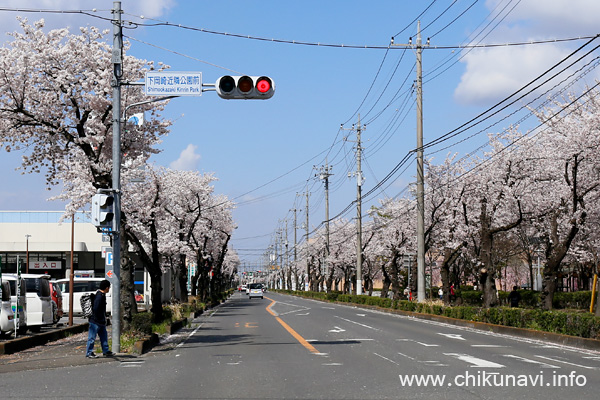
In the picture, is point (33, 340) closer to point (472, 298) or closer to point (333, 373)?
point (333, 373)

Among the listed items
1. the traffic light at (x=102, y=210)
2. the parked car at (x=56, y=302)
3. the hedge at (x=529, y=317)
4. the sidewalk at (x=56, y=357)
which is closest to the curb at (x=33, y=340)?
the sidewalk at (x=56, y=357)

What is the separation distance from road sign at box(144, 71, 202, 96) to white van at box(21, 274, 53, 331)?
11.3m

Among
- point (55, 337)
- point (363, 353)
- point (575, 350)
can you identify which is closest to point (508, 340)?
point (575, 350)

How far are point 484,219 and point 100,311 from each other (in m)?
24.9

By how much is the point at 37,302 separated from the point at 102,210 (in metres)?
9.63

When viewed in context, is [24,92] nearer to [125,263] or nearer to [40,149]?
[40,149]

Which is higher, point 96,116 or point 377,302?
point 96,116

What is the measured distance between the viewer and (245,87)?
16047 millimetres

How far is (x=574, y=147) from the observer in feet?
103

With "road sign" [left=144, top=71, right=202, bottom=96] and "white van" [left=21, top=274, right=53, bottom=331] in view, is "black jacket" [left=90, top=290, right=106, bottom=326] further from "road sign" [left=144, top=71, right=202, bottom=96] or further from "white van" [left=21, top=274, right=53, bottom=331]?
"white van" [left=21, top=274, right=53, bottom=331]

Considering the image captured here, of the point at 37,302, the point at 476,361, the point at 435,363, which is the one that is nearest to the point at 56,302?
the point at 37,302

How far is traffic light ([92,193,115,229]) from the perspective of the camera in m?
17.4

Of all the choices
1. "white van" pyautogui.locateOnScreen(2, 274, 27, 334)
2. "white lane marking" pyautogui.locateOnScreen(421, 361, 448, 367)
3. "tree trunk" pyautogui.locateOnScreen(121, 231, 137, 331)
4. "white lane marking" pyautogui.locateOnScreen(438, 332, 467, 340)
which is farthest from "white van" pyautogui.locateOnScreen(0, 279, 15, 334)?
"white lane marking" pyautogui.locateOnScreen(438, 332, 467, 340)

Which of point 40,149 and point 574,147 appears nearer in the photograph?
point 40,149
